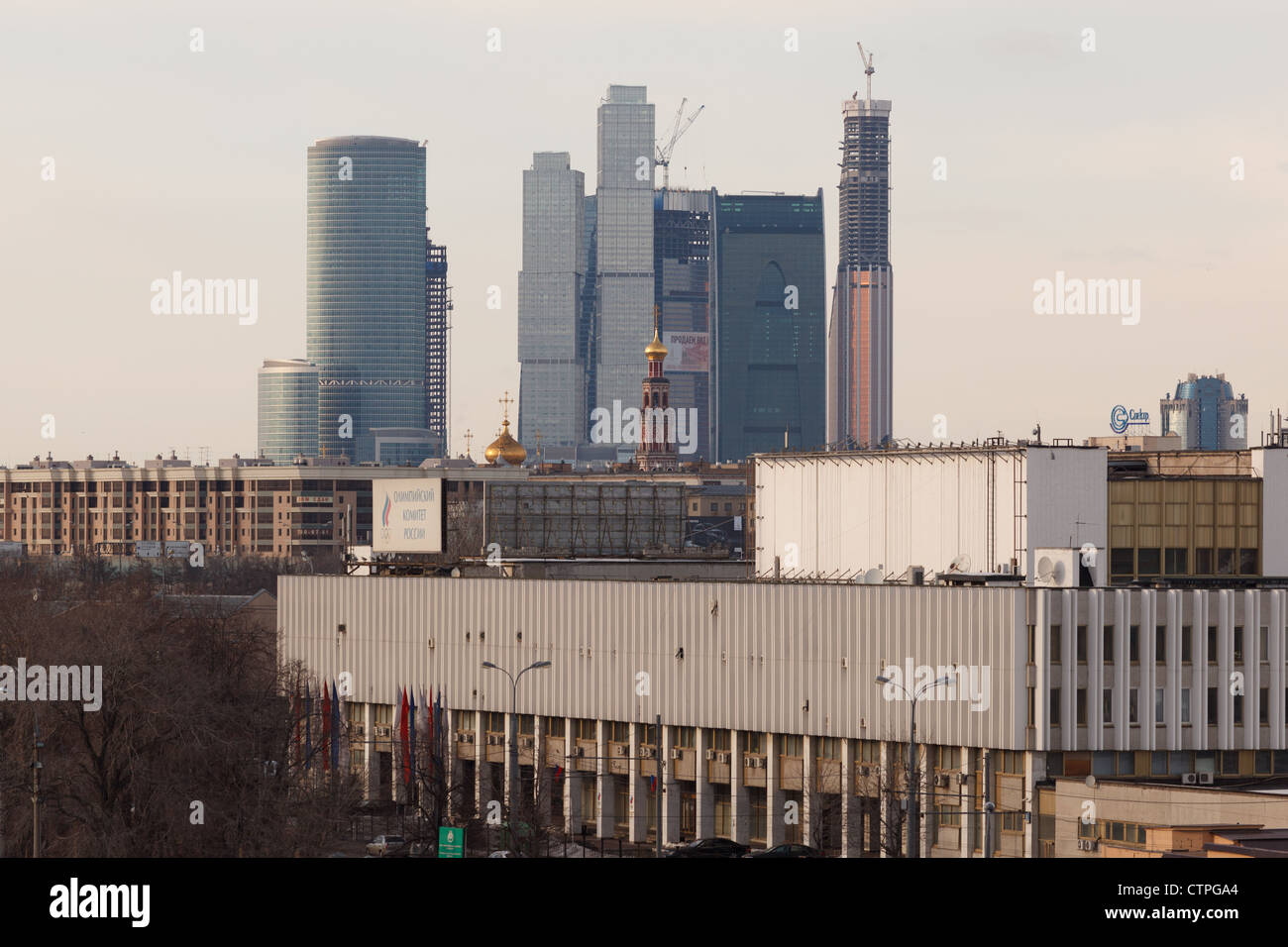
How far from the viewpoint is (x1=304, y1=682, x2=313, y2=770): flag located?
259 feet

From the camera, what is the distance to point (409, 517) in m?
103

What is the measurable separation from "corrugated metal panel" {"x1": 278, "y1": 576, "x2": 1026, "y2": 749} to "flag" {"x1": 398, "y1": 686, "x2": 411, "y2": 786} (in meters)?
1.56

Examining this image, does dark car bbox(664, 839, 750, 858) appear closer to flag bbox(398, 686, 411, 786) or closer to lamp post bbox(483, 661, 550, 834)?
lamp post bbox(483, 661, 550, 834)

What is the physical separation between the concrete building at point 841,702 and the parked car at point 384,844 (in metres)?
3.15

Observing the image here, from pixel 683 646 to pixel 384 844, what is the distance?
1582cm

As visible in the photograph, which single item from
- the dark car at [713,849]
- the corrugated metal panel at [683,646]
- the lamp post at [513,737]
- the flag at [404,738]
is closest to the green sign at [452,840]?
the dark car at [713,849]

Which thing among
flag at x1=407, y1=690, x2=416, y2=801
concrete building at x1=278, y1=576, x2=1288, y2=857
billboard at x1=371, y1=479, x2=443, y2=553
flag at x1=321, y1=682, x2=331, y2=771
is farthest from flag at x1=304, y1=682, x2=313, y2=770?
billboard at x1=371, y1=479, x2=443, y2=553

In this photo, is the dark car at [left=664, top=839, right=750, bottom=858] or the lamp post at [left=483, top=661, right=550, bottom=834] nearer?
the dark car at [left=664, top=839, right=750, bottom=858]

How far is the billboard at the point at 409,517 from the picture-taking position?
101m

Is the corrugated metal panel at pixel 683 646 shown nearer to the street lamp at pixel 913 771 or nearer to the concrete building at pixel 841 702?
the concrete building at pixel 841 702

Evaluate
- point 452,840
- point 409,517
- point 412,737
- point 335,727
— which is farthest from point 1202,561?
point 452,840

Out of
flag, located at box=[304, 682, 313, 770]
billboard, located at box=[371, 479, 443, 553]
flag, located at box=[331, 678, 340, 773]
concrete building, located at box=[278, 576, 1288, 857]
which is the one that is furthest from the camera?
billboard, located at box=[371, 479, 443, 553]

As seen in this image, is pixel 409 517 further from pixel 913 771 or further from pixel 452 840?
pixel 452 840
